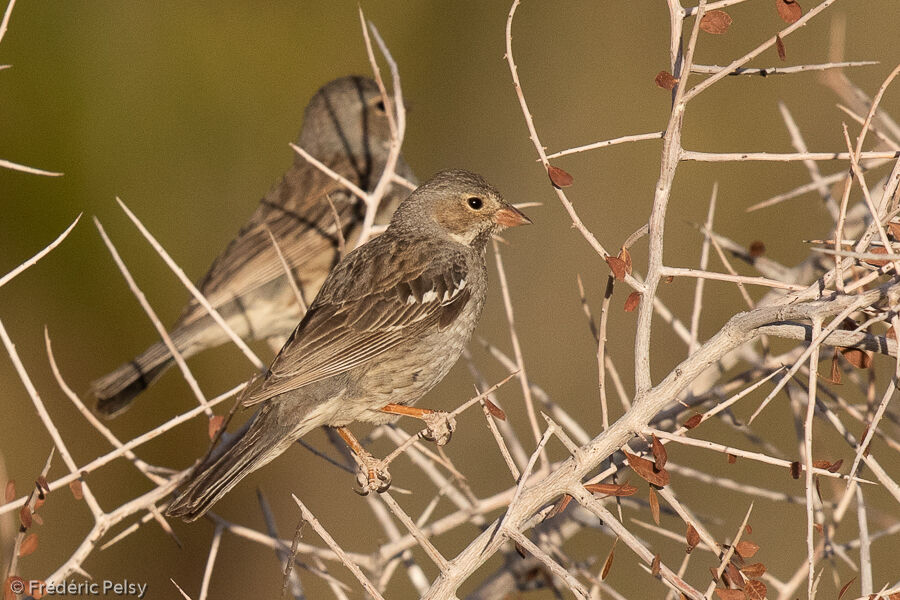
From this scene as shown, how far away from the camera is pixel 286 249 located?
6.81 m

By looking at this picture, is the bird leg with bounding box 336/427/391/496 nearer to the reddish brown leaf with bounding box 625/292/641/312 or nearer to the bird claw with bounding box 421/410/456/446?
the bird claw with bounding box 421/410/456/446

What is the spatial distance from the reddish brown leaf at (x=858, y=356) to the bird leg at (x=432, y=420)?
2033 millimetres

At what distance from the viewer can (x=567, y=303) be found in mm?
9445

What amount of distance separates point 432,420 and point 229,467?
1011 millimetres

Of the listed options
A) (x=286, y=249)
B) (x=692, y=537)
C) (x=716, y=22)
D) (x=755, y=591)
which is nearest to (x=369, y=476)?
(x=692, y=537)

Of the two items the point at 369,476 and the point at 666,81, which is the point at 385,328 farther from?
the point at 666,81

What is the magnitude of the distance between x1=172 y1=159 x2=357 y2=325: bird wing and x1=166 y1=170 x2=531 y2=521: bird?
65.0 inches

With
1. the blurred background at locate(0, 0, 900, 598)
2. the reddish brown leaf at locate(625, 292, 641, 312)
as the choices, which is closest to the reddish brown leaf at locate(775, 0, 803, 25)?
the reddish brown leaf at locate(625, 292, 641, 312)

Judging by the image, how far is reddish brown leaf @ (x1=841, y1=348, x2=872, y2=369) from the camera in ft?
8.73

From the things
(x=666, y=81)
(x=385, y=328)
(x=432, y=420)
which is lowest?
(x=432, y=420)

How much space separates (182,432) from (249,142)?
8.55ft

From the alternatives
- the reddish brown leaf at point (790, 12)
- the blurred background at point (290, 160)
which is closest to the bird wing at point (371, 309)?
the reddish brown leaf at point (790, 12)

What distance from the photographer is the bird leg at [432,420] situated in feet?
14.5

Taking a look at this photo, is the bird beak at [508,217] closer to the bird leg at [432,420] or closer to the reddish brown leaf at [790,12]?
the bird leg at [432,420]
